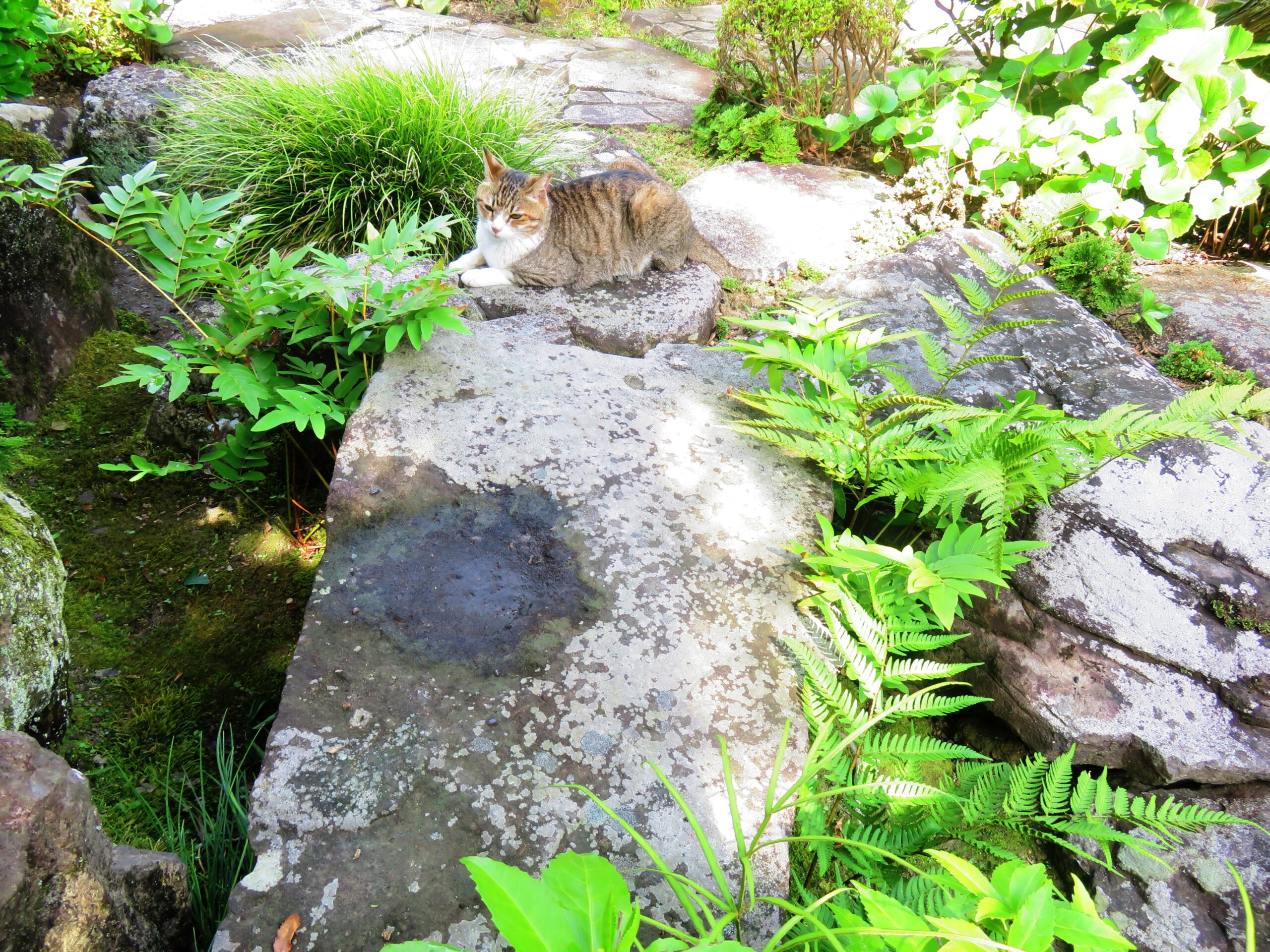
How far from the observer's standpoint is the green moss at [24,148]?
3.27 metres

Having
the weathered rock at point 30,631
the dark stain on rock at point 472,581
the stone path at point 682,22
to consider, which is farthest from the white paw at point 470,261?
the stone path at point 682,22

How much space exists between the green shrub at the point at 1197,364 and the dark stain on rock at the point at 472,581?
3.04 meters

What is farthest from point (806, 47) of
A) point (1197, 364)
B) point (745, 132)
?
point (1197, 364)

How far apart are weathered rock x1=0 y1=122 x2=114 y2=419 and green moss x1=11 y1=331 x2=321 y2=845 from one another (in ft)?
0.37

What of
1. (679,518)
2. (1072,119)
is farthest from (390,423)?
(1072,119)

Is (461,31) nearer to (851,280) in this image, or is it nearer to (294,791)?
(851,280)

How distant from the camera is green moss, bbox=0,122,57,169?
327cm

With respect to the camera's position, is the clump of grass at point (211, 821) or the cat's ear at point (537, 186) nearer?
the clump of grass at point (211, 821)

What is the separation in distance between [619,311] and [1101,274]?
245cm

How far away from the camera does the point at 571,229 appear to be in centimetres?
381

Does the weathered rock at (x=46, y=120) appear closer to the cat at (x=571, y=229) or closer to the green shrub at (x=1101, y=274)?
the cat at (x=571, y=229)

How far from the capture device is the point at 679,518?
213 cm

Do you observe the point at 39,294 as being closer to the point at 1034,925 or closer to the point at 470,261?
the point at 470,261

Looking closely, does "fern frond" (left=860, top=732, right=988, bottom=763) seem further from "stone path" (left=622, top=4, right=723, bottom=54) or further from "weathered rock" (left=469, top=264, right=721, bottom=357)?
"stone path" (left=622, top=4, right=723, bottom=54)
